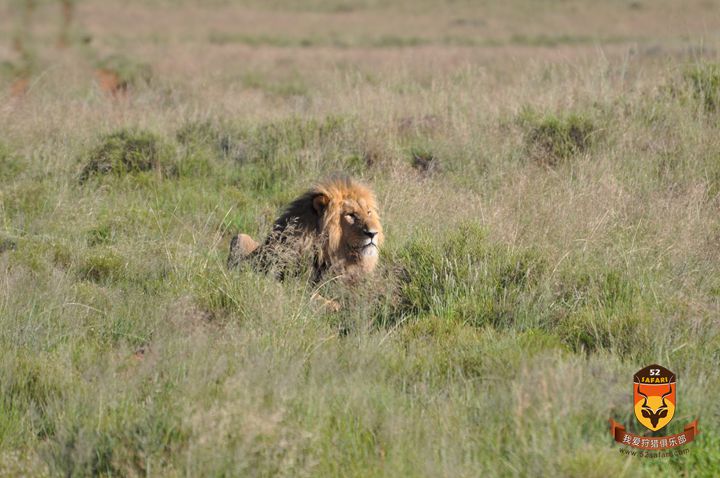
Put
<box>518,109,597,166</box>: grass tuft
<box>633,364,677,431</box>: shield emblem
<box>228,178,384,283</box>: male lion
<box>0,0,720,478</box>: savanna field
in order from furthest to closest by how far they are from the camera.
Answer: <box>518,109,597,166</box>: grass tuft, <box>228,178,384,283</box>: male lion, <box>633,364,677,431</box>: shield emblem, <box>0,0,720,478</box>: savanna field

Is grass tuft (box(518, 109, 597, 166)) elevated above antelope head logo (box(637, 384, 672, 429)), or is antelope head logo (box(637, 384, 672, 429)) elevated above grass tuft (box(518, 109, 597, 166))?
grass tuft (box(518, 109, 597, 166))

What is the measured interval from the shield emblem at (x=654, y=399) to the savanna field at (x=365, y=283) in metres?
Answer: 0.05

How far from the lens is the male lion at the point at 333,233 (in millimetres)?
6121

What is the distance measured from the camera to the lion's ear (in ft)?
20.4

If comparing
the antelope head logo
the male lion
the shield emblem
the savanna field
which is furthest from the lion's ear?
the antelope head logo

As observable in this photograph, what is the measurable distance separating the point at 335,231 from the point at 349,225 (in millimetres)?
103

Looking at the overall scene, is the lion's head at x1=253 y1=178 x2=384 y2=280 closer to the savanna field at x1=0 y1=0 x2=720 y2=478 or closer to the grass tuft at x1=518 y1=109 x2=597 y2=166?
the savanna field at x1=0 y1=0 x2=720 y2=478

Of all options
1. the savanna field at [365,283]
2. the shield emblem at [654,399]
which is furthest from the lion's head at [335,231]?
the shield emblem at [654,399]

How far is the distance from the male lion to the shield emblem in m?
2.40

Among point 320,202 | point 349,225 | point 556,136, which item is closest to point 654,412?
point 349,225

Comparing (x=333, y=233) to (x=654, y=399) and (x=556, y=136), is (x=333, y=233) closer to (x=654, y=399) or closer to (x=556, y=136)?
(x=654, y=399)

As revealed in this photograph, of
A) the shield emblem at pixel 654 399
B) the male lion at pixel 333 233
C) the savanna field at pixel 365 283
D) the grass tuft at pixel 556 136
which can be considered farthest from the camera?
the grass tuft at pixel 556 136

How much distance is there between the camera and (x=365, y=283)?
5.93 metres

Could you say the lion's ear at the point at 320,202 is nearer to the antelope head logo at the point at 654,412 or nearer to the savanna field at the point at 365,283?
the savanna field at the point at 365,283
